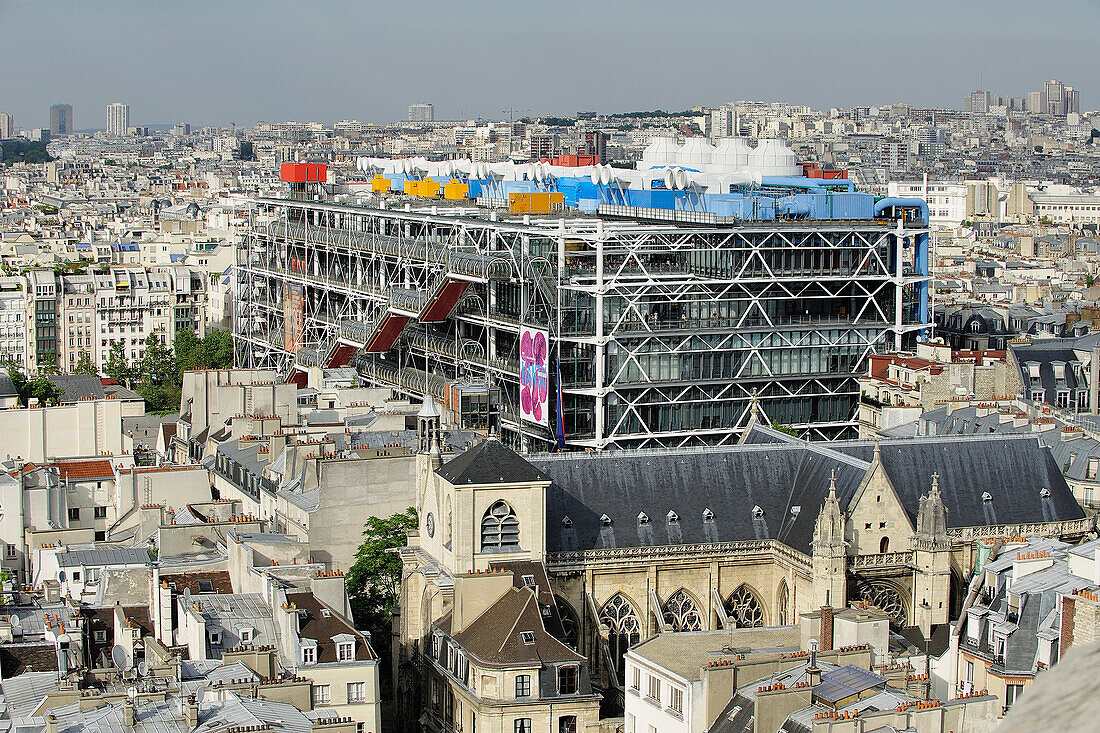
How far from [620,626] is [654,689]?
1266 cm

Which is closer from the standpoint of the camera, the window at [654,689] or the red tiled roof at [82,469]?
the window at [654,689]

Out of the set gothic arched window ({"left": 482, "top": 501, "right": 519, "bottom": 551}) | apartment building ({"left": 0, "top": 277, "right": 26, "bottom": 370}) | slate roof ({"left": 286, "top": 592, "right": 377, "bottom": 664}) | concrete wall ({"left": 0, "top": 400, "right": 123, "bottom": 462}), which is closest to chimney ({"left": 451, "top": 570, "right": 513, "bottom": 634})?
gothic arched window ({"left": 482, "top": 501, "right": 519, "bottom": 551})

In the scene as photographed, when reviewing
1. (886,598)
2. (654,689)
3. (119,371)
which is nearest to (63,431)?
(119,371)

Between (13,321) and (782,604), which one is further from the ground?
(13,321)

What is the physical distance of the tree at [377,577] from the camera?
64.4m

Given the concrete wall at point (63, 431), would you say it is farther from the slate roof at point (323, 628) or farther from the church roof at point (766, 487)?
the slate roof at point (323, 628)

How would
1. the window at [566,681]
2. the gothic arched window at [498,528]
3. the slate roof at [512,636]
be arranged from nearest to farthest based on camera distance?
the window at [566,681] < the slate roof at [512,636] < the gothic arched window at [498,528]

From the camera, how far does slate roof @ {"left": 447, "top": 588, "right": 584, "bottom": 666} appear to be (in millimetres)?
50406

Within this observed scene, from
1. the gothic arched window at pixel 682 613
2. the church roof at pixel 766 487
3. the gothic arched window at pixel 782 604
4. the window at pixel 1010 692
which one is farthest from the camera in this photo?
the gothic arched window at pixel 782 604

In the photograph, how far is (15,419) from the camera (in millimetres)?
104375

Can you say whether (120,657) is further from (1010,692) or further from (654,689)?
(1010,692)

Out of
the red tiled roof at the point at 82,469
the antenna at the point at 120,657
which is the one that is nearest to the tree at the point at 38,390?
the red tiled roof at the point at 82,469

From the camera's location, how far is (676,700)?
145 feet

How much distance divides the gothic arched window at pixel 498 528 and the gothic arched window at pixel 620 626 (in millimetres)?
4767
